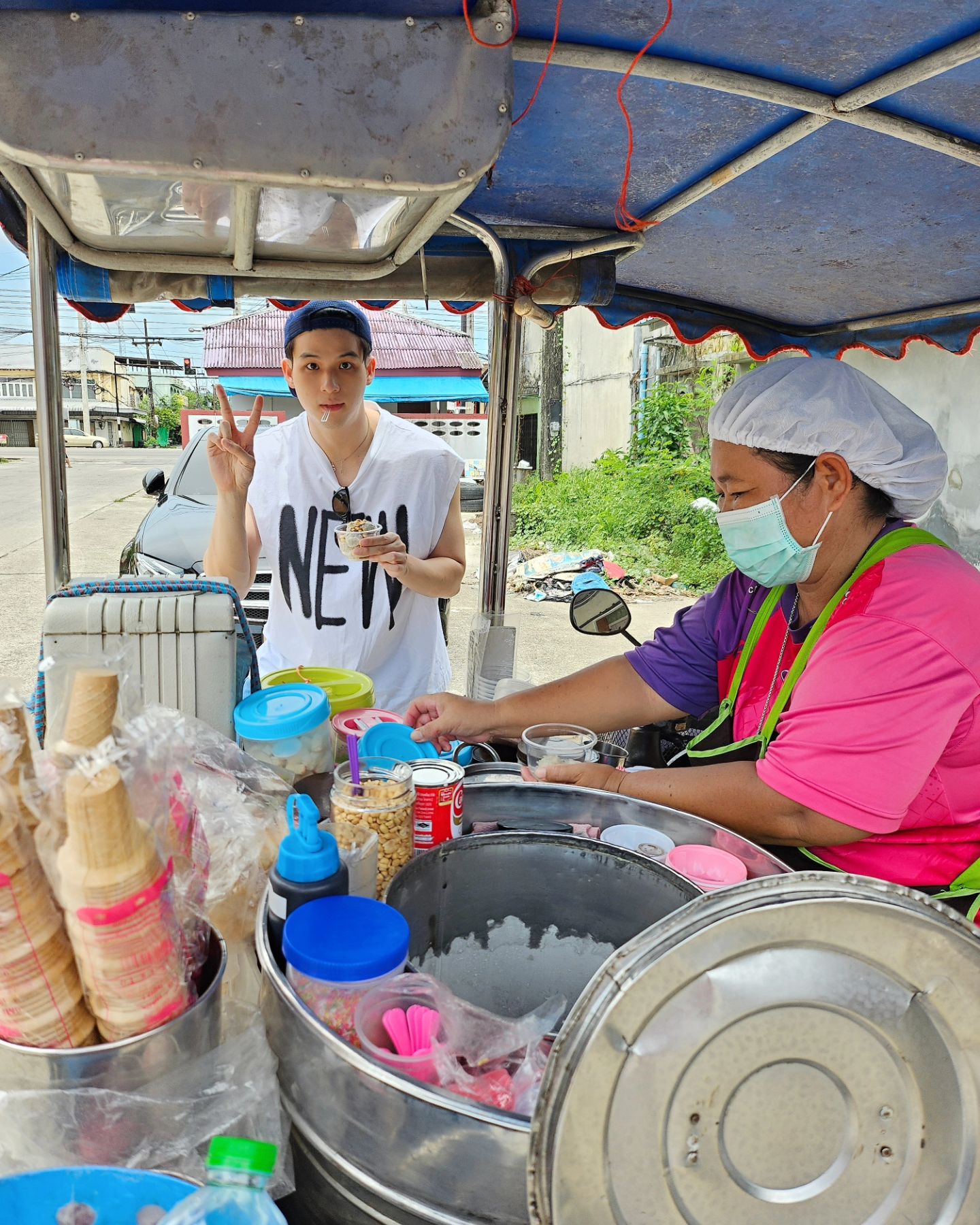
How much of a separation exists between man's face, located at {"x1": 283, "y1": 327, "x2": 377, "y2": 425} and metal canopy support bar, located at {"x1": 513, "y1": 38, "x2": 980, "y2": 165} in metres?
1.25

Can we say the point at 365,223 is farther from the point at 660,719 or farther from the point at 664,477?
the point at 664,477

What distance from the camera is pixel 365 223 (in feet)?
6.33

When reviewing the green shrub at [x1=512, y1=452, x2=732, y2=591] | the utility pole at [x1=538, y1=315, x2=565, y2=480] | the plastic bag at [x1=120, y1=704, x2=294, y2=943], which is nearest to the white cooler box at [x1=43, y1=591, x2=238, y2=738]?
the plastic bag at [x1=120, y1=704, x2=294, y2=943]

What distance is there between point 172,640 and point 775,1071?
1559mm

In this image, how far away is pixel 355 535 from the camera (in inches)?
101

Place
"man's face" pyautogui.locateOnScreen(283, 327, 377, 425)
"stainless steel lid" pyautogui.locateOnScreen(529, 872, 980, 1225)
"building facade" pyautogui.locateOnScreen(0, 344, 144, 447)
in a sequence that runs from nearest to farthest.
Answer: "stainless steel lid" pyautogui.locateOnScreen(529, 872, 980, 1225)
"man's face" pyautogui.locateOnScreen(283, 327, 377, 425)
"building facade" pyautogui.locateOnScreen(0, 344, 144, 447)

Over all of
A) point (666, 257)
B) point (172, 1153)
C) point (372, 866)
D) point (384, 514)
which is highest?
point (666, 257)

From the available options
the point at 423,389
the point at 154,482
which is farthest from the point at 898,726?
the point at 423,389

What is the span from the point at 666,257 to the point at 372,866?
8.65 feet

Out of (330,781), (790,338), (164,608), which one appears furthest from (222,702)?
(790,338)

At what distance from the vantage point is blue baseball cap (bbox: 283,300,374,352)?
274 centimetres

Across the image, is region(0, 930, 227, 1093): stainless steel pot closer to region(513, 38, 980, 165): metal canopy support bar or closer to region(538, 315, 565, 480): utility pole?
region(513, 38, 980, 165): metal canopy support bar

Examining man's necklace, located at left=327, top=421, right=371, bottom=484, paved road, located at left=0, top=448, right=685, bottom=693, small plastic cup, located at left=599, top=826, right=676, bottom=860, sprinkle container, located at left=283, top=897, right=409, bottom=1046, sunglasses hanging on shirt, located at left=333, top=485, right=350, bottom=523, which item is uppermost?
man's necklace, located at left=327, top=421, right=371, bottom=484

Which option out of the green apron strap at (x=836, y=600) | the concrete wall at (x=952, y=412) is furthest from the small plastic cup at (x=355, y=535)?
the concrete wall at (x=952, y=412)
